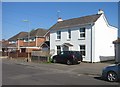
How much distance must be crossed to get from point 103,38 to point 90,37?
2360 mm

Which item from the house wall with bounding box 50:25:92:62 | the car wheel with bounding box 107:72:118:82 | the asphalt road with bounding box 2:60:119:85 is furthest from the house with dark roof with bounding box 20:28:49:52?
the car wheel with bounding box 107:72:118:82

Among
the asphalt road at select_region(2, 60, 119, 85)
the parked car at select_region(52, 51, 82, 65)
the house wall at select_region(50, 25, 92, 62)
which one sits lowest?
the asphalt road at select_region(2, 60, 119, 85)

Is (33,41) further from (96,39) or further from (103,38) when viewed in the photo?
(96,39)

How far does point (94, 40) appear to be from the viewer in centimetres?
2883

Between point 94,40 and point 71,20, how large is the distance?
25.0 feet

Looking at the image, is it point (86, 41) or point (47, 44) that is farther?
point (47, 44)

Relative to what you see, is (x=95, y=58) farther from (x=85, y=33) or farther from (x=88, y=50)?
(x=85, y=33)

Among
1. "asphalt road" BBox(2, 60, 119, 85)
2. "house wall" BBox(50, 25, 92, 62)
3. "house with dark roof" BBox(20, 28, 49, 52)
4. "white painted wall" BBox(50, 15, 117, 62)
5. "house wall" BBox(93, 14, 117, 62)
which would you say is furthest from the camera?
"house with dark roof" BBox(20, 28, 49, 52)

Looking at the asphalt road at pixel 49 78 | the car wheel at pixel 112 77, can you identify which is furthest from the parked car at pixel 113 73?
the asphalt road at pixel 49 78

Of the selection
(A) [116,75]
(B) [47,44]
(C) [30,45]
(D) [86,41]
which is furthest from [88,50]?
(C) [30,45]

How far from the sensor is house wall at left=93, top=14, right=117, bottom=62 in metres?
29.2

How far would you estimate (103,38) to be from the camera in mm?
30531

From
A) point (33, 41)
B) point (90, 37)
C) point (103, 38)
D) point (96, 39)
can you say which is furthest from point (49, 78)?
point (33, 41)

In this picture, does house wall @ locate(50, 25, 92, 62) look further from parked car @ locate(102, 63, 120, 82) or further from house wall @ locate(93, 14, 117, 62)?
parked car @ locate(102, 63, 120, 82)
